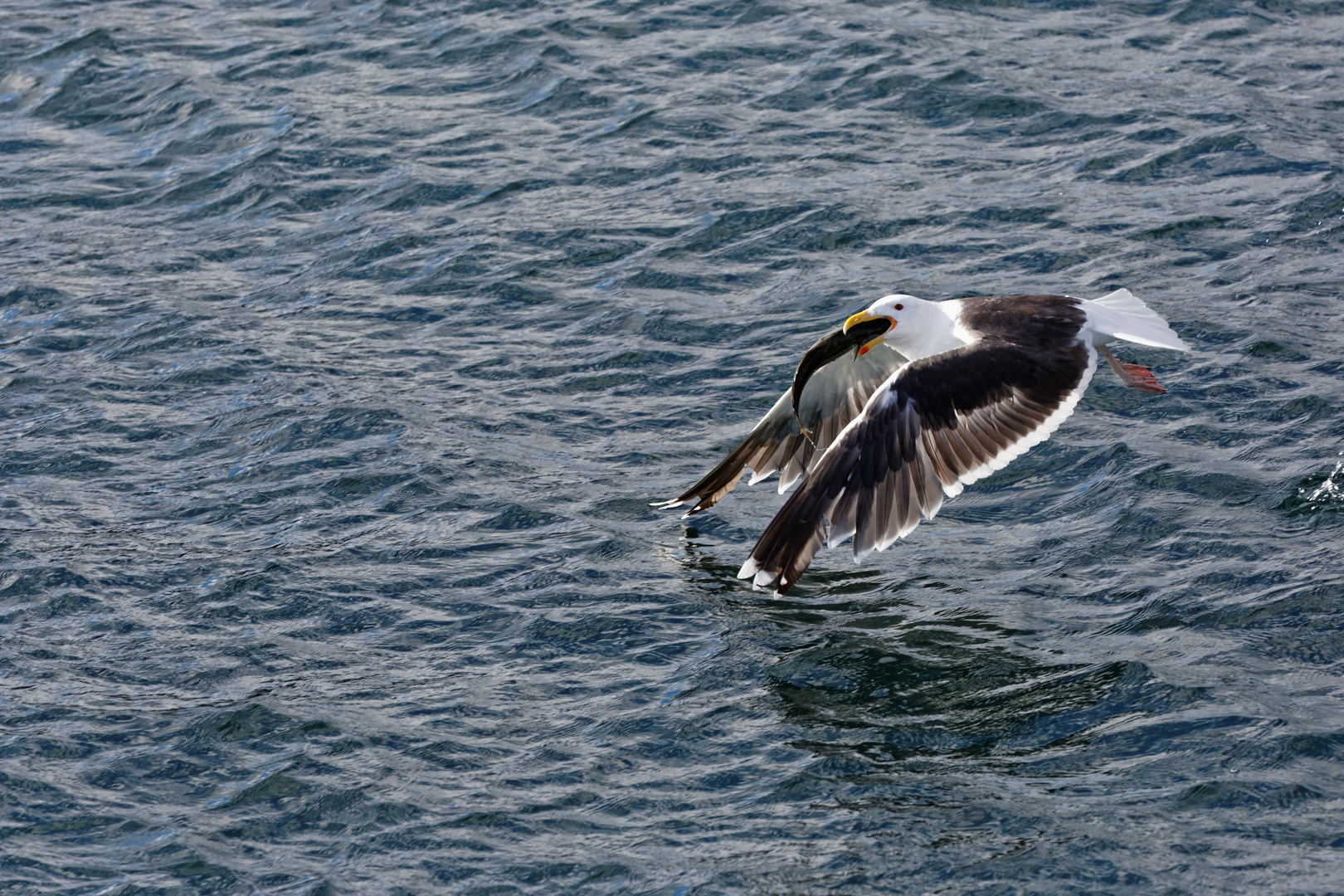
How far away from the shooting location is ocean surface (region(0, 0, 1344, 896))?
705cm

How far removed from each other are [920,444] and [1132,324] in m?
1.69

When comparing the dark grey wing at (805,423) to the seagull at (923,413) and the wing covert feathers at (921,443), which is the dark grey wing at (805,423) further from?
the wing covert feathers at (921,443)

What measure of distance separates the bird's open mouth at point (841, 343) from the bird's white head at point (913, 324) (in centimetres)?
2

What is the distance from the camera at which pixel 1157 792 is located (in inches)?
270

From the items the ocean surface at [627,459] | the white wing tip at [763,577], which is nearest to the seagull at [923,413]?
the white wing tip at [763,577]

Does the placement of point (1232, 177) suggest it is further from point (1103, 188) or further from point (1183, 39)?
point (1183, 39)

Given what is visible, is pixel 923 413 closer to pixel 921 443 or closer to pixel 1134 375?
pixel 921 443

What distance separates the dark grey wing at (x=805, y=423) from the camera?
32.2 feet

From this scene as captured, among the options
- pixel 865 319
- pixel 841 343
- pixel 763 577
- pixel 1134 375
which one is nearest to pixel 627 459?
pixel 841 343

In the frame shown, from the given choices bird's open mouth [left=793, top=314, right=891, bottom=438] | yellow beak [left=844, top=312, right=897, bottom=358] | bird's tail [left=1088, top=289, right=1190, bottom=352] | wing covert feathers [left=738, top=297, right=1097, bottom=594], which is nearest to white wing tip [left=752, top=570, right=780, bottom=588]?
wing covert feathers [left=738, top=297, right=1097, bottom=594]

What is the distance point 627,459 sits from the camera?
10.6m

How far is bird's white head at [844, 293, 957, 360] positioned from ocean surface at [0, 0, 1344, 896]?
1.13m

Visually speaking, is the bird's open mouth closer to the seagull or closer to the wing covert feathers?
the seagull

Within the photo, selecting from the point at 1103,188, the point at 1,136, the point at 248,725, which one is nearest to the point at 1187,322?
the point at 1103,188
